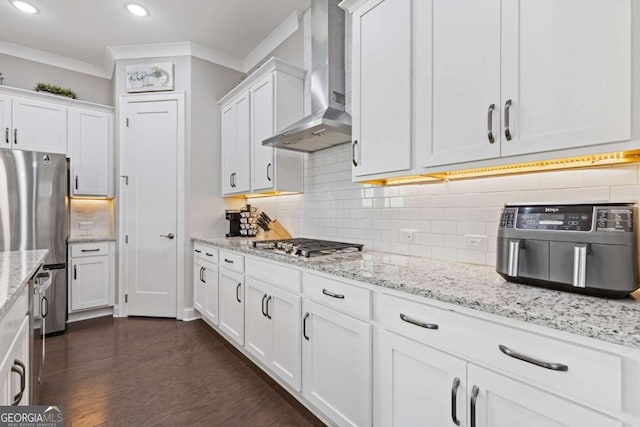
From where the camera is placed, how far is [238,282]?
2508mm

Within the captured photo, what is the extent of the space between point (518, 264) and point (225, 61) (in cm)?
391

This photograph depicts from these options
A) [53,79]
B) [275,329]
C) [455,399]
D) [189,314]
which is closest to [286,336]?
[275,329]

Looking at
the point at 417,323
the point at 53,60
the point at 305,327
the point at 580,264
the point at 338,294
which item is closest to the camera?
the point at 580,264

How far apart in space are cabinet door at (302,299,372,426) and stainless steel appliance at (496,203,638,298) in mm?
685

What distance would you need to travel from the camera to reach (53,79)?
3867 mm

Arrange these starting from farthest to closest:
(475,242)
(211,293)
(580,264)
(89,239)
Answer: (89,239), (211,293), (475,242), (580,264)

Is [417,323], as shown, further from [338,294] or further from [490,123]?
[490,123]

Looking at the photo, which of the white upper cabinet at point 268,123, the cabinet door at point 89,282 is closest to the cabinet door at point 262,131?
the white upper cabinet at point 268,123

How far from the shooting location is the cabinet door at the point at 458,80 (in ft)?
4.24

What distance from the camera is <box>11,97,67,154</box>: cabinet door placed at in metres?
3.37

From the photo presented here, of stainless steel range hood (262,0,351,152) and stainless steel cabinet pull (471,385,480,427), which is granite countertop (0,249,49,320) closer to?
stainless steel cabinet pull (471,385,480,427)

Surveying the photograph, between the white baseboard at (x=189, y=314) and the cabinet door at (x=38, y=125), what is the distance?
2.29 m

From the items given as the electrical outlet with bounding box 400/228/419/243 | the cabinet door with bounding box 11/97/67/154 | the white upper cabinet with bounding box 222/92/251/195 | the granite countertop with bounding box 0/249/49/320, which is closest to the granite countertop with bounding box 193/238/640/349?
the electrical outlet with bounding box 400/228/419/243

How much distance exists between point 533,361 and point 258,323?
1.76 metres
